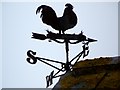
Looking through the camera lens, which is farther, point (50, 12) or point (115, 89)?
point (50, 12)

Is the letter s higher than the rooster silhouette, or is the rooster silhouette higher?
the rooster silhouette

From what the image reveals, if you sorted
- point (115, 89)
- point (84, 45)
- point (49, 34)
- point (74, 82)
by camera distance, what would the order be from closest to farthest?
point (115, 89), point (74, 82), point (49, 34), point (84, 45)

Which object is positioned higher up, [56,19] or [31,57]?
[56,19]

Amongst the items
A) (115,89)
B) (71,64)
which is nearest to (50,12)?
(71,64)

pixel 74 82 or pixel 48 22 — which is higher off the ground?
pixel 48 22

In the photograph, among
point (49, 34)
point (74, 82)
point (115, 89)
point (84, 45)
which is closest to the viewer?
point (115, 89)

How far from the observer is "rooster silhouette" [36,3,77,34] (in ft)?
14.4

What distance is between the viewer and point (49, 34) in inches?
169

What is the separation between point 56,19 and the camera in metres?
4.41

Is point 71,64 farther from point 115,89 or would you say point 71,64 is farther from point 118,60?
point 115,89

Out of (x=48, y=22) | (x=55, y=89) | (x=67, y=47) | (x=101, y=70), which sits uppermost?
(x=48, y=22)

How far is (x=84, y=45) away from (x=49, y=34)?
0.75 meters

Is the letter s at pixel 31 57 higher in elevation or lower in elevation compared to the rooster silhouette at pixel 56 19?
lower

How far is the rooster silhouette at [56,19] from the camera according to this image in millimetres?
4395
